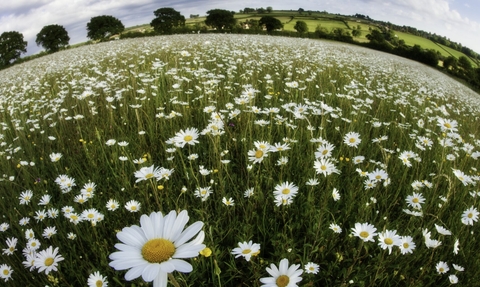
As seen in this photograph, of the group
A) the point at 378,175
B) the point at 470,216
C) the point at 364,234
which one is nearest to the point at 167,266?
the point at 364,234

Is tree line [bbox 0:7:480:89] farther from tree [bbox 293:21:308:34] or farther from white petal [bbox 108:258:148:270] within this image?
white petal [bbox 108:258:148:270]

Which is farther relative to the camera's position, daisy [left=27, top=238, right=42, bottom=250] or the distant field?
the distant field

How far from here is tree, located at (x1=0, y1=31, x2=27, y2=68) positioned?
46.2m

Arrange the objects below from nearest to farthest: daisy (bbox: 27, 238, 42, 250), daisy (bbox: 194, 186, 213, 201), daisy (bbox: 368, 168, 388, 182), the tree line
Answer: daisy (bbox: 27, 238, 42, 250) < daisy (bbox: 194, 186, 213, 201) < daisy (bbox: 368, 168, 388, 182) < the tree line

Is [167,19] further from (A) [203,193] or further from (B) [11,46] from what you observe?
(A) [203,193]

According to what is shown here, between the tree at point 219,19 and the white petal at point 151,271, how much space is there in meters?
48.3

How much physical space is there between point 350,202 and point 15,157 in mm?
4004

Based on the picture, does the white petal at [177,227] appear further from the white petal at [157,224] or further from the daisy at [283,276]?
the daisy at [283,276]

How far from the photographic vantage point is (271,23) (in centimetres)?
4397

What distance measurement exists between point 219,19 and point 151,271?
50.5 metres

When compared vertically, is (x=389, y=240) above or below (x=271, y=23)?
below

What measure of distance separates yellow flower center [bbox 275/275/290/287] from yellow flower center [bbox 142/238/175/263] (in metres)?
0.52

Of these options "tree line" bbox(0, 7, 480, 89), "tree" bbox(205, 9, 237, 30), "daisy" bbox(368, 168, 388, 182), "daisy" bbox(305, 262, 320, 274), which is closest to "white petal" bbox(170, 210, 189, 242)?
"daisy" bbox(305, 262, 320, 274)

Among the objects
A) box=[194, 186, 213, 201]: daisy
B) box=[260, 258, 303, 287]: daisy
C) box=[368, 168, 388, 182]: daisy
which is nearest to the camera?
box=[260, 258, 303, 287]: daisy
